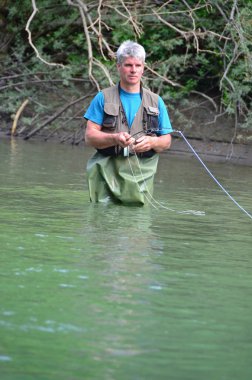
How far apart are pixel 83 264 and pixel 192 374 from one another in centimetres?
224

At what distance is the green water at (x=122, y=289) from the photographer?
4.68 m

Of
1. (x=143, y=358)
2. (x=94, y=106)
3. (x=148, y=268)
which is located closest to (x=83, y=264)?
(x=148, y=268)

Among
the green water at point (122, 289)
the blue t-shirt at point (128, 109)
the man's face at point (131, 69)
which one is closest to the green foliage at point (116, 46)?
the green water at point (122, 289)

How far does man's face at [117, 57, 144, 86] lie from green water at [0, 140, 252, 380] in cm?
113

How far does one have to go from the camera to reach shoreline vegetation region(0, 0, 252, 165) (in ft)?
57.7

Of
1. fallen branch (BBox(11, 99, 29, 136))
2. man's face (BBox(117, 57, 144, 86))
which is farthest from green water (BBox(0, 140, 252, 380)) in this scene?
fallen branch (BBox(11, 99, 29, 136))

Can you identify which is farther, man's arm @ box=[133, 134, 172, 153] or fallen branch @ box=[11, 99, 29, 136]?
fallen branch @ box=[11, 99, 29, 136]

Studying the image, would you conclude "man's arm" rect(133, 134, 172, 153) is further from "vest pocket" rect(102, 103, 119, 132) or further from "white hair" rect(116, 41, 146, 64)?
"white hair" rect(116, 41, 146, 64)

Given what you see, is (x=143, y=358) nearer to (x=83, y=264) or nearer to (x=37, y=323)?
(x=37, y=323)

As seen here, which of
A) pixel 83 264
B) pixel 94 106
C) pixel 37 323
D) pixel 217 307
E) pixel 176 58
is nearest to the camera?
pixel 37 323

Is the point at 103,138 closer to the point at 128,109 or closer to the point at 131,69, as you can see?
the point at 128,109

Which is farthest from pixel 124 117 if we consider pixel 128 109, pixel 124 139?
pixel 124 139

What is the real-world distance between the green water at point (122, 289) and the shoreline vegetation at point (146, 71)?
7.05m

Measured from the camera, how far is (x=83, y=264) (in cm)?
670
